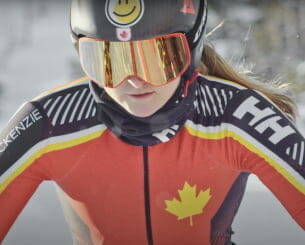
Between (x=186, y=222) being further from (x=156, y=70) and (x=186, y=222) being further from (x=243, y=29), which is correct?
(x=243, y=29)

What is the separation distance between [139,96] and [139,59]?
0.13 meters

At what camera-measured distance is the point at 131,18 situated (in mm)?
1911

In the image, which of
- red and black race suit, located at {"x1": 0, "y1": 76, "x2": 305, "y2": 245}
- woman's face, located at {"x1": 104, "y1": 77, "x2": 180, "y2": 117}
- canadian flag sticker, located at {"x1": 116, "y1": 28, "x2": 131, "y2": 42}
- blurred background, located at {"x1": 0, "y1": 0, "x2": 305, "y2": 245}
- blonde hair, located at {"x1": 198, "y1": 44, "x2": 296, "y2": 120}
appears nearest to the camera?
canadian flag sticker, located at {"x1": 116, "y1": 28, "x2": 131, "y2": 42}

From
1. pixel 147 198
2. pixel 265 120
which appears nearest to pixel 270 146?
pixel 265 120

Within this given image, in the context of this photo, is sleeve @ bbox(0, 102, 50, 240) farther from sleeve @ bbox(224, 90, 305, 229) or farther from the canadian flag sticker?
sleeve @ bbox(224, 90, 305, 229)

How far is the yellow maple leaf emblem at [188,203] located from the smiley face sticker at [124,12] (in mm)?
672

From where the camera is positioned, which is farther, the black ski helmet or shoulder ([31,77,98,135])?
shoulder ([31,77,98,135])

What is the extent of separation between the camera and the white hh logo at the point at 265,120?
2082 millimetres

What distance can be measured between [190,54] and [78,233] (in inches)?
35.9

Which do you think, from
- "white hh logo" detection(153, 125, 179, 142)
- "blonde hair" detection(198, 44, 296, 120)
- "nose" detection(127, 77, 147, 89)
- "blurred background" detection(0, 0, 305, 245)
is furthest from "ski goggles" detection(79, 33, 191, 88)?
"blurred background" detection(0, 0, 305, 245)

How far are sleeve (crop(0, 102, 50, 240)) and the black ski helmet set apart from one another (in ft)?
1.26

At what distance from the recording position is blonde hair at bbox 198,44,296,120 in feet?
7.84

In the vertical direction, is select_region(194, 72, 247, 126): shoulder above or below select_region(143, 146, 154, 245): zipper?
above

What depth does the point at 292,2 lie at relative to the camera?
6.04 m
